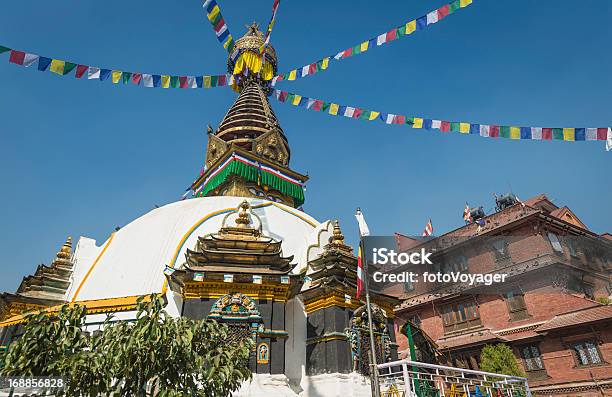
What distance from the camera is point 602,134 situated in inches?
446

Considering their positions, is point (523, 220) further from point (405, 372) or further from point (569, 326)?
point (405, 372)

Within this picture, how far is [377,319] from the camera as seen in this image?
42.3 ft

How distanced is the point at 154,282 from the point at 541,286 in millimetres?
22676

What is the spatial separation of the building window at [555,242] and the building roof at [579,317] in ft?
15.1

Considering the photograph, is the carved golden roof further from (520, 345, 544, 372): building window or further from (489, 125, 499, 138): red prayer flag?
(520, 345, 544, 372): building window

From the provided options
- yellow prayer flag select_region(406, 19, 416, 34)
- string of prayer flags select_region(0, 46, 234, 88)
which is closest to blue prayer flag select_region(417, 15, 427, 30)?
yellow prayer flag select_region(406, 19, 416, 34)

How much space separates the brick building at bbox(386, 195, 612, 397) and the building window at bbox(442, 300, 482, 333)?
2.6 inches

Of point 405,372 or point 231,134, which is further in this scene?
point 231,134

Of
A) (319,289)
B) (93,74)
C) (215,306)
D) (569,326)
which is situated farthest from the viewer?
(569,326)

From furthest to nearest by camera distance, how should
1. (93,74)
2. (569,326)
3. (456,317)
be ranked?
(456,317), (569,326), (93,74)

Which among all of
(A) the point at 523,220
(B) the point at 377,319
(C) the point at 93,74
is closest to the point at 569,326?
(A) the point at 523,220

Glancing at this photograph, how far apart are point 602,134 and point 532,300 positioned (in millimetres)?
16169

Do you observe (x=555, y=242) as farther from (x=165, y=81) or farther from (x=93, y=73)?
(x=93, y=73)

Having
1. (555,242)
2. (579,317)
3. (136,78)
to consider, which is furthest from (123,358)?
(555,242)
